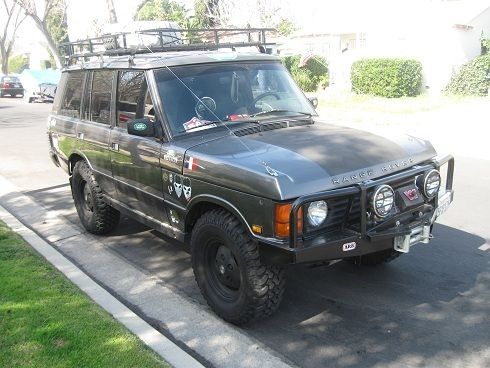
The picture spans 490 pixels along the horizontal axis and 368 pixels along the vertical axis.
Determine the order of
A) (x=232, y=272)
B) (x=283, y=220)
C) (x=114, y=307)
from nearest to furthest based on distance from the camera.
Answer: (x=283, y=220) < (x=232, y=272) < (x=114, y=307)

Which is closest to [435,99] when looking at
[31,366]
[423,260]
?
[423,260]

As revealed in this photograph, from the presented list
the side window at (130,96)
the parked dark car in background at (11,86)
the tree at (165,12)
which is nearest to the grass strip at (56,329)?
the side window at (130,96)

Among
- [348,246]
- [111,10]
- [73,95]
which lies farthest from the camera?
[111,10]

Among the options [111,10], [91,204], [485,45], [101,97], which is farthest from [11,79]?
[101,97]

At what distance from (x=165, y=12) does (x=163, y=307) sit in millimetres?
42802

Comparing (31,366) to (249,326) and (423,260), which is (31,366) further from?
(423,260)

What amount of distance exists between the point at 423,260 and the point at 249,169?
236 centimetres

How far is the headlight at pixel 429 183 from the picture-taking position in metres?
4.04

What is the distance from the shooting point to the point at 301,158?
375 cm

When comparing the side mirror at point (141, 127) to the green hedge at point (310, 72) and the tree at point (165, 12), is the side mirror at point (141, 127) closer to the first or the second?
the green hedge at point (310, 72)

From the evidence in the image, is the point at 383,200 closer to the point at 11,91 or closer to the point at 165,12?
the point at 11,91

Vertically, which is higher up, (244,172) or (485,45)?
(485,45)

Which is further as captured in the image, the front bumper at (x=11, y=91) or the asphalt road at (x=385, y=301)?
the front bumper at (x=11, y=91)

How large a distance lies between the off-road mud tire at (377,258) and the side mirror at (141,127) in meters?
2.13
